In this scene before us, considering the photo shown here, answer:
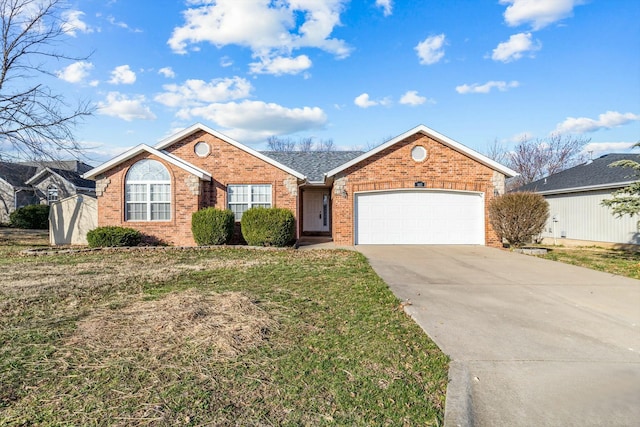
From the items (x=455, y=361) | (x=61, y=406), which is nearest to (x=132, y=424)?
(x=61, y=406)

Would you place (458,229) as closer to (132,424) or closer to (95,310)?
(95,310)

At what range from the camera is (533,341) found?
4340 millimetres

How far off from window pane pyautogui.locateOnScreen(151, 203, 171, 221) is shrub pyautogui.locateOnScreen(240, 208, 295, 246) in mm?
3271

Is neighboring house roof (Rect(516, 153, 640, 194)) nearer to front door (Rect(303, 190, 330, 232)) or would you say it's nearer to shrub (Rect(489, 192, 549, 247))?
shrub (Rect(489, 192, 549, 247))

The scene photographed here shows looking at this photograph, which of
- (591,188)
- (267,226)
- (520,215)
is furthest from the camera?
(591,188)

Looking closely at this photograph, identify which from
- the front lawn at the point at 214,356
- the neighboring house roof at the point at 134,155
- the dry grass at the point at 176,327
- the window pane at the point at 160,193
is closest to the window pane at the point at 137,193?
the window pane at the point at 160,193

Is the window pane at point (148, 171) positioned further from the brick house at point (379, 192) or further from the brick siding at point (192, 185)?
the brick siding at point (192, 185)

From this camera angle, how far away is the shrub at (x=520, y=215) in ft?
42.0

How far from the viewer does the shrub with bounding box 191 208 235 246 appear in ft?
45.1

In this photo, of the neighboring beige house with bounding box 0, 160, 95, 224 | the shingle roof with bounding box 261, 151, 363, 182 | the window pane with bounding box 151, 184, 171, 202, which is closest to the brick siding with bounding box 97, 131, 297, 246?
the window pane with bounding box 151, 184, 171, 202

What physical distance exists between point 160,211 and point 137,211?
0.91 meters

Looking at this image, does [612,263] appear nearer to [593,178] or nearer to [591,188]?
[591,188]

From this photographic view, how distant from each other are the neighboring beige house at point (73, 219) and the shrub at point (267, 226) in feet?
22.0

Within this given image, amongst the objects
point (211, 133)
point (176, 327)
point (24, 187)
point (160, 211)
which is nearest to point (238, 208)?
point (160, 211)
